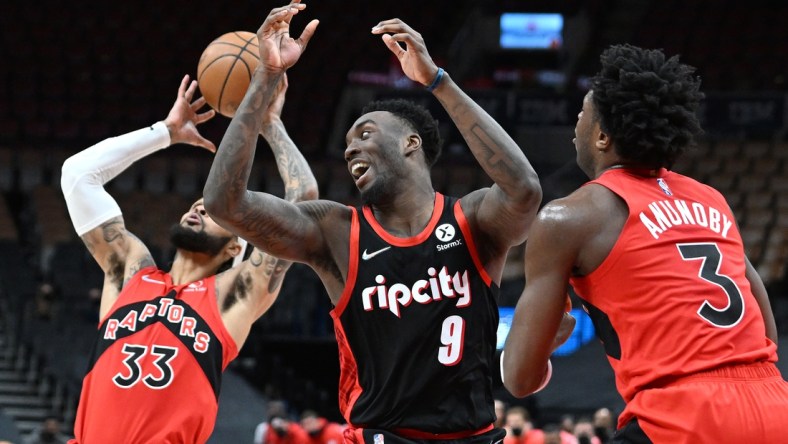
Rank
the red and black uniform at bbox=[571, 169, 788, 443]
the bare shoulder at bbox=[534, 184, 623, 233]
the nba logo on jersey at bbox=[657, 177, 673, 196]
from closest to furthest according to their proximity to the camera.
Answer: the red and black uniform at bbox=[571, 169, 788, 443] → the bare shoulder at bbox=[534, 184, 623, 233] → the nba logo on jersey at bbox=[657, 177, 673, 196]

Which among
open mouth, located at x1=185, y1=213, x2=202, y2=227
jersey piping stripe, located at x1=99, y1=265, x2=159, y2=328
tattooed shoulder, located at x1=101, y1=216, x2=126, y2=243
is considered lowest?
jersey piping stripe, located at x1=99, y1=265, x2=159, y2=328

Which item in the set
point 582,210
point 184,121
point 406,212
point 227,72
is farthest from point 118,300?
point 582,210

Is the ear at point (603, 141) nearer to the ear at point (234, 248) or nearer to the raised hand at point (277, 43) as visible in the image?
the raised hand at point (277, 43)

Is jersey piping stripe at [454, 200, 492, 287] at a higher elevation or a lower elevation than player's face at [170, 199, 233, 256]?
higher

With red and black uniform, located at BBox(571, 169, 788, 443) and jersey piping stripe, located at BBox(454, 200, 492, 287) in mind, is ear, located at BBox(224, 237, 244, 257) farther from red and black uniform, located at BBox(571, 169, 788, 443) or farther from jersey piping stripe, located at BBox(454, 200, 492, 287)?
red and black uniform, located at BBox(571, 169, 788, 443)

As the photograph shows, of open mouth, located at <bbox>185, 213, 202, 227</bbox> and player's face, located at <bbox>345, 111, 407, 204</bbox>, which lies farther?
open mouth, located at <bbox>185, 213, 202, 227</bbox>

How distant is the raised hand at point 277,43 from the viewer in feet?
13.3

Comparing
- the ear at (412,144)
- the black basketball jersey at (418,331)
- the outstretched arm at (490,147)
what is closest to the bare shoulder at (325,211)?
the black basketball jersey at (418,331)

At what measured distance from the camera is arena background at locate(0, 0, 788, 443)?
54.6 feet

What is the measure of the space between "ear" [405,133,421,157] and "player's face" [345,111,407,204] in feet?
0.07

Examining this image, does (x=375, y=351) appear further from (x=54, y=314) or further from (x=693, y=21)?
(x=693, y=21)

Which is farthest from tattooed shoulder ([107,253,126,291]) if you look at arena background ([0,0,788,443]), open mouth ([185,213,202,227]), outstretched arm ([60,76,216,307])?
arena background ([0,0,788,443])

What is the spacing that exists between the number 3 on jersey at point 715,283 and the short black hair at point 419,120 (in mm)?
1483

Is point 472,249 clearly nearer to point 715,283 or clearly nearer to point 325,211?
point 325,211
